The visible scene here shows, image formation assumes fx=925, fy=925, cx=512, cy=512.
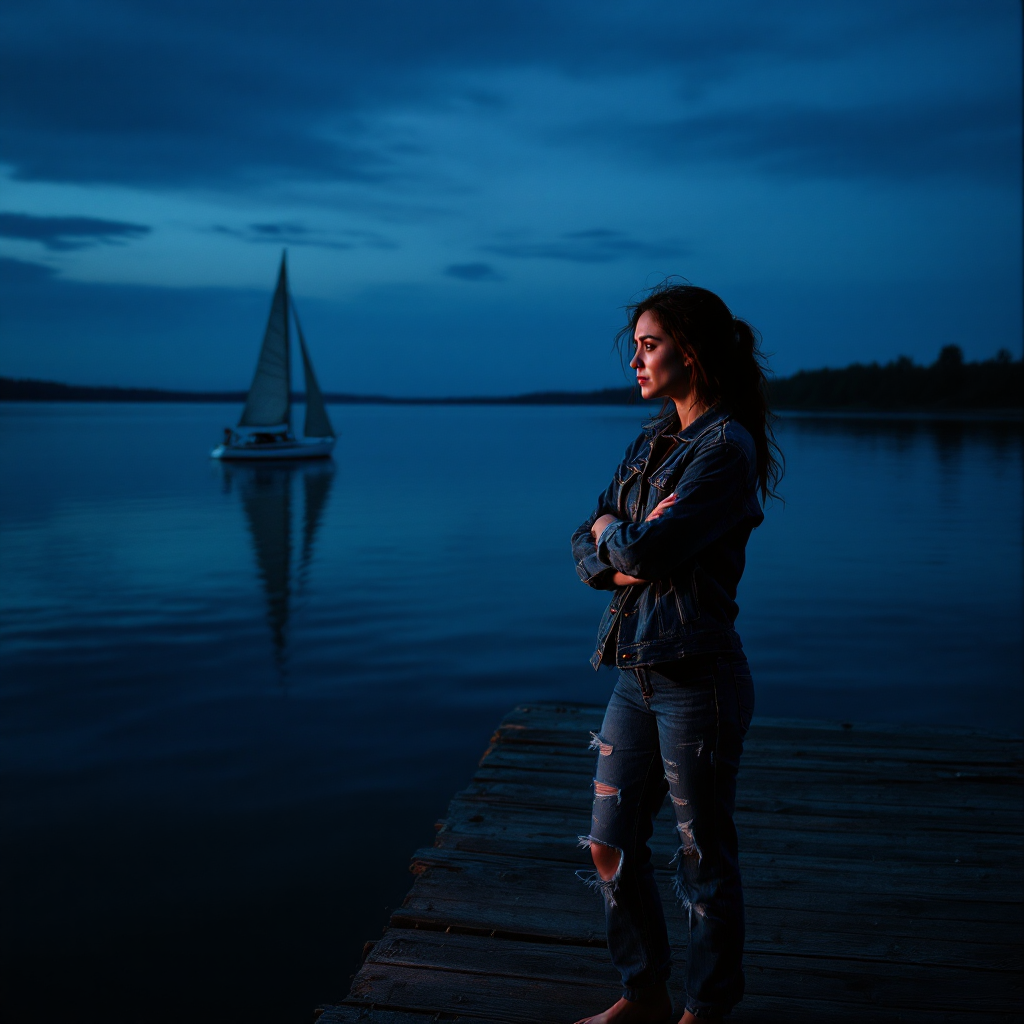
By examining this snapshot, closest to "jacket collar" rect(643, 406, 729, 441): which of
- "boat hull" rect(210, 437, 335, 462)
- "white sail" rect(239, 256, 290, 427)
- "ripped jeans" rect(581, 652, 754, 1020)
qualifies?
"ripped jeans" rect(581, 652, 754, 1020)

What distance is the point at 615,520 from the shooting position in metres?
2.84

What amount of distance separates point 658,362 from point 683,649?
84cm

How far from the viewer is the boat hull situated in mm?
42938

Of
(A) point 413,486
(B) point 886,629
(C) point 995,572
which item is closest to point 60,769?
(B) point 886,629

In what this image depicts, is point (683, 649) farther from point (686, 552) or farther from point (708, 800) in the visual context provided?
point (708, 800)

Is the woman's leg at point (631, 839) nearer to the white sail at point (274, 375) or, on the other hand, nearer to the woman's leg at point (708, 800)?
the woman's leg at point (708, 800)

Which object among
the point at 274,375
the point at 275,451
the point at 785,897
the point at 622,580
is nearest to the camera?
the point at 622,580

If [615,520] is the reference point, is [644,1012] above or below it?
below

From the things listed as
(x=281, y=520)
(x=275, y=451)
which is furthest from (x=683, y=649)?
(x=275, y=451)

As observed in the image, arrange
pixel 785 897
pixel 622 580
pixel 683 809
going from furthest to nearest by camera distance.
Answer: pixel 785 897 < pixel 622 580 < pixel 683 809

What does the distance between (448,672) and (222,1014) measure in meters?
5.88

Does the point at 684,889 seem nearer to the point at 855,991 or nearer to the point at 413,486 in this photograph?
the point at 855,991

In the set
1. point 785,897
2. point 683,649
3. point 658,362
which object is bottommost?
point 785,897

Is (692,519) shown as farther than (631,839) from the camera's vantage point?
No
